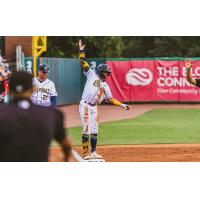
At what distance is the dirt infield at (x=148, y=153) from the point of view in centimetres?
1308

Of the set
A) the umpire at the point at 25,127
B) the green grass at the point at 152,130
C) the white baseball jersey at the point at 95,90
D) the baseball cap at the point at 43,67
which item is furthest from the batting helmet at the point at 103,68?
the umpire at the point at 25,127

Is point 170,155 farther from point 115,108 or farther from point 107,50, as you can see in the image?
point 107,50

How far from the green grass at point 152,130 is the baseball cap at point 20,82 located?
10702mm

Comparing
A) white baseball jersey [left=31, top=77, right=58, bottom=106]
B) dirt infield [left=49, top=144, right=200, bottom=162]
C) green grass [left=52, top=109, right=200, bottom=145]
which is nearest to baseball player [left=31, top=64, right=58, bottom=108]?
white baseball jersey [left=31, top=77, right=58, bottom=106]

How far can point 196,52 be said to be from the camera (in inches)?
1709

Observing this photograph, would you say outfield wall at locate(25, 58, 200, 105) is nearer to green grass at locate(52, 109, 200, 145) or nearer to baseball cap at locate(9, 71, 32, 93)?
green grass at locate(52, 109, 200, 145)

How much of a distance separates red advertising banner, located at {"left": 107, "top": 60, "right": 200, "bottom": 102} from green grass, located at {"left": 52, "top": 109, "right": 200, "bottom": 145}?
5444 mm

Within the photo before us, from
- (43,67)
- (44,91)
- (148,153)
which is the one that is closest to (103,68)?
(43,67)

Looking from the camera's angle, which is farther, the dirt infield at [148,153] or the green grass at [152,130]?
the green grass at [152,130]

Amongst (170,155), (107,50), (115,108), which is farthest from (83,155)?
(107,50)

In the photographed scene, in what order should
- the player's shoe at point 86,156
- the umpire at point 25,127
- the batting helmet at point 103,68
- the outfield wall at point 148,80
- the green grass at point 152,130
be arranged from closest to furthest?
the umpire at point 25,127 → the batting helmet at point 103,68 → the player's shoe at point 86,156 → the green grass at point 152,130 → the outfield wall at point 148,80

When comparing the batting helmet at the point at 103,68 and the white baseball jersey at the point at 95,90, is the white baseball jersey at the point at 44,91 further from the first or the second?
the batting helmet at the point at 103,68

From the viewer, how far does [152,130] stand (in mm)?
19266

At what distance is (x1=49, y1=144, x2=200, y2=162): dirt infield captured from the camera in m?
13.1
